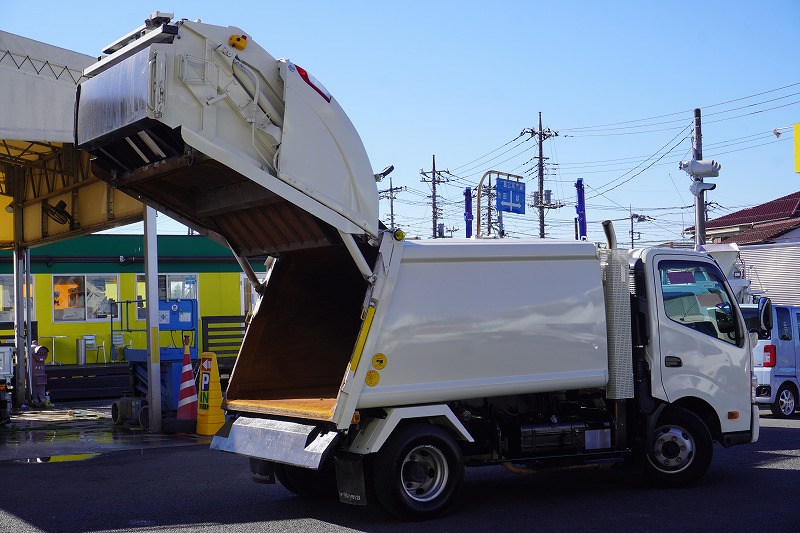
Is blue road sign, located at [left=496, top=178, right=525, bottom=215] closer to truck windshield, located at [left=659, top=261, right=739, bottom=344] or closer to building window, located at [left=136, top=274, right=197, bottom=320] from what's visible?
building window, located at [left=136, top=274, right=197, bottom=320]

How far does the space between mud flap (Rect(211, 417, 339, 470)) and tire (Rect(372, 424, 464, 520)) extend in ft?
1.63

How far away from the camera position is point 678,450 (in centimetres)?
920

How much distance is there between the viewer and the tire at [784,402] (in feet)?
53.3

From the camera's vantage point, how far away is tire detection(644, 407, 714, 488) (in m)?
9.13

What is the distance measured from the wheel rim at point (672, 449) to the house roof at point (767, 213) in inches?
1242

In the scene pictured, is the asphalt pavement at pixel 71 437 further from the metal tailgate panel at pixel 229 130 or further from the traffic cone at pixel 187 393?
the metal tailgate panel at pixel 229 130

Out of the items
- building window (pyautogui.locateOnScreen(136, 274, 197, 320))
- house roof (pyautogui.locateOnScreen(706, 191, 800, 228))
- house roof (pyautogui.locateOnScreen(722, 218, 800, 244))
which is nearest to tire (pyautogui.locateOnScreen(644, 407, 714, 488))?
building window (pyautogui.locateOnScreen(136, 274, 197, 320))

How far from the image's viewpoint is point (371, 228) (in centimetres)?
784

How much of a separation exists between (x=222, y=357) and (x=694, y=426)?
1376 centimetres

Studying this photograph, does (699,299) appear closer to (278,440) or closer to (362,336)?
(362,336)

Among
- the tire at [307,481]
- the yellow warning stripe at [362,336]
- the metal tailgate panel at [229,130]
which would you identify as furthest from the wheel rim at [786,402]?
the yellow warning stripe at [362,336]

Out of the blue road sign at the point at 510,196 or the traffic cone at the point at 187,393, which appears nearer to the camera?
the traffic cone at the point at 187,393

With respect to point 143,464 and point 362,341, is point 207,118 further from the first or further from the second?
point 143,464

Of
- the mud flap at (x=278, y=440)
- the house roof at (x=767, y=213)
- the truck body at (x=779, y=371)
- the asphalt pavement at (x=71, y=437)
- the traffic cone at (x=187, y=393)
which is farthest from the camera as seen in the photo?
the house roof at (x=767, y=213)
